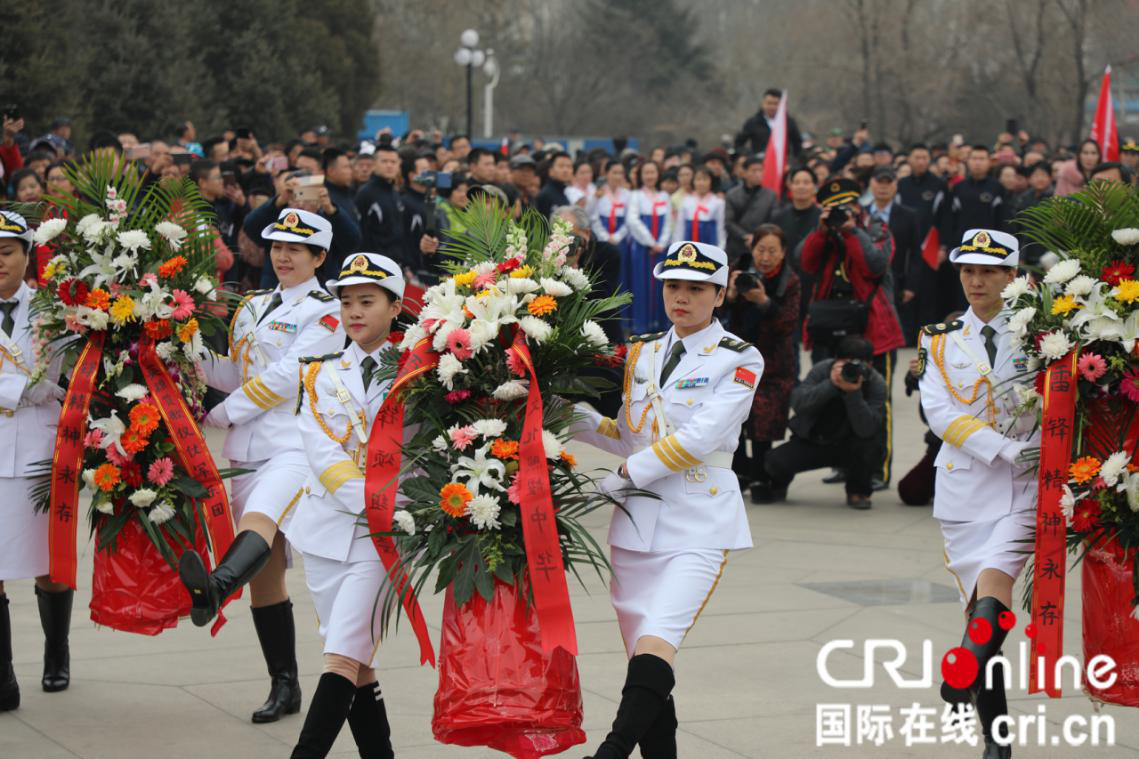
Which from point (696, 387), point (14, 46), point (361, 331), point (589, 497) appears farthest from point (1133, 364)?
point (14, 46)

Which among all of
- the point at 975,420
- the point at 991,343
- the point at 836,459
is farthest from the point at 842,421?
the point at 975,420

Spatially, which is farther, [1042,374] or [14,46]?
[14,46]

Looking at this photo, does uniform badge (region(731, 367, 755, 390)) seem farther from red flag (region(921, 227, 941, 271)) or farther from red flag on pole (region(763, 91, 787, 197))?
red flag (region(921, 227, 941, 271))

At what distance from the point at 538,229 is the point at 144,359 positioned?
1889 millimetres

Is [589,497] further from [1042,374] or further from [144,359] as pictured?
[144,359]

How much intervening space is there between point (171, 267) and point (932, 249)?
41.3 feet

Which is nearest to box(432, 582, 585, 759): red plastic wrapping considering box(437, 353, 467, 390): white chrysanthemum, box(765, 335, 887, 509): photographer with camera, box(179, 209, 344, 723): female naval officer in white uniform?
box(437, 353, 467, 390): white chrysanthemum

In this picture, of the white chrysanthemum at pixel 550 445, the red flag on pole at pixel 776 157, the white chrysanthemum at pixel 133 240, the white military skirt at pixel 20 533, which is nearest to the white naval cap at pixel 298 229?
the white chrysanthemum at pixel 133 240

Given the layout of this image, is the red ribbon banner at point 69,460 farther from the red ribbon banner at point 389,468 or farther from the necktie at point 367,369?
the red ribbon banner at point 389,468

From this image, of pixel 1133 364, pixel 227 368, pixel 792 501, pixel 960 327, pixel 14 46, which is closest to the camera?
pixel 1133 364

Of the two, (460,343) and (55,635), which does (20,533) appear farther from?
(460,343)

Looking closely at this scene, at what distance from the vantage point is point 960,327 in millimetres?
6160

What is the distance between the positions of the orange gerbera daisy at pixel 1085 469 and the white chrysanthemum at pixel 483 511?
6.77 feet

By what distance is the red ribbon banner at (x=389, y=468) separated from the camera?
521cm
